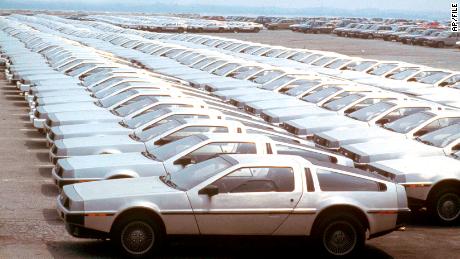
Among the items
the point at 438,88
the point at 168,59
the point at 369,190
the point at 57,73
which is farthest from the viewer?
the point at 168,59

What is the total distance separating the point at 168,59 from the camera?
3562 centimetres

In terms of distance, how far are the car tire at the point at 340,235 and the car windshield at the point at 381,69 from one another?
19167mm

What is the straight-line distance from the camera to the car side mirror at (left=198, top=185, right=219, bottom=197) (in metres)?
10.8

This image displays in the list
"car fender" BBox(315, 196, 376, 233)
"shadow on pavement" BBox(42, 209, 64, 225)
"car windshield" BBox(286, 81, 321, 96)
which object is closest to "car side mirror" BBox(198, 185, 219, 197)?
"car fender" BBox(315, 196, 376, 233)

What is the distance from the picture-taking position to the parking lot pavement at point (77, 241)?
36.3ft

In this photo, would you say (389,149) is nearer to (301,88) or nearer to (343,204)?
(343,204)

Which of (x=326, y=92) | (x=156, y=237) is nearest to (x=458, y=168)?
(x=156, y=237)

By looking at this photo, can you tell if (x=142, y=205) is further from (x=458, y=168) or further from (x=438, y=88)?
(x=438, y=88)

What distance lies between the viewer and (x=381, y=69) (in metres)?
30.3

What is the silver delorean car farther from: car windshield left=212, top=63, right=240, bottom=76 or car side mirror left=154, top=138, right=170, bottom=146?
car windshield left=212, top=63, right=240, bottom=76

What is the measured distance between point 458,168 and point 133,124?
5.57 m

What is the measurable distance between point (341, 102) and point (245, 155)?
29.4 feet

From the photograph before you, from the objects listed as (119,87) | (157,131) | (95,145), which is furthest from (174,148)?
(119,87)

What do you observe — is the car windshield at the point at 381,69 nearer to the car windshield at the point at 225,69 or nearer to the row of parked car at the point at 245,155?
the row of parked car at the point at 245,155
